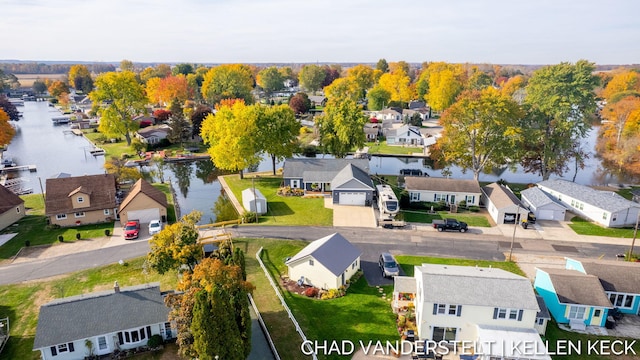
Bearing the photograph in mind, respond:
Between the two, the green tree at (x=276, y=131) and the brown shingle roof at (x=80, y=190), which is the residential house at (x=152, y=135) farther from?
the brown shingle roof at (x=80, y=190)

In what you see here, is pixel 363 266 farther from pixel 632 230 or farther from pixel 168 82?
pixel 168 82

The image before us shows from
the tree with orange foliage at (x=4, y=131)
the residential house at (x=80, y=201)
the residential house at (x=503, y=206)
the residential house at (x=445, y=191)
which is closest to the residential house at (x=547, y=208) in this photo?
the residential house at (x=503, y=206)

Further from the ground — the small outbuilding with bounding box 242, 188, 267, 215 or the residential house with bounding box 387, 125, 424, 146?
the residential house with bounding box 387, 125, 424, 146

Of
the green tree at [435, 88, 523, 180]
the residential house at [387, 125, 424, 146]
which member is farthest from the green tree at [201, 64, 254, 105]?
the green tree at [435, 88, 523, 180]

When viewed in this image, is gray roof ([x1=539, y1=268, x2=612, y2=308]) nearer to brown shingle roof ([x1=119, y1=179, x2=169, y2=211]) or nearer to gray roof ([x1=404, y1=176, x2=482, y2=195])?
gray roof ([x1=404, y1=176, x2=482, y2=195])

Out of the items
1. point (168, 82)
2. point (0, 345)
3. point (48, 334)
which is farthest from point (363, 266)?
point (168, 82)

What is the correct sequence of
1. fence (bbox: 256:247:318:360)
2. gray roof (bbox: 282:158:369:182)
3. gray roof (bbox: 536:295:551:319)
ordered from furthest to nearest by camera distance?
gray roof (bbox: 282:158:369:182)
gray roof (bbox: 536:295:551:319)
fence (bbox: 256:247:318:360)
